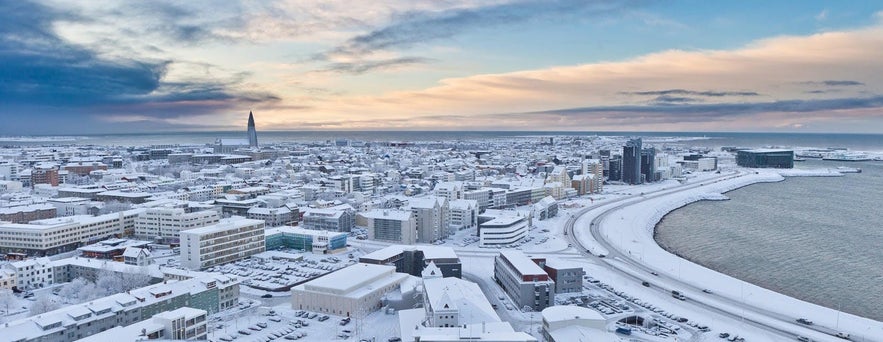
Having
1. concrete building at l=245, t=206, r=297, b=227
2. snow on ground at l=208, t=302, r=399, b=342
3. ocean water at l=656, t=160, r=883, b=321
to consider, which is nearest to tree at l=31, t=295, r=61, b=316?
snow on ground at l=208, t=302, r=399, b=342

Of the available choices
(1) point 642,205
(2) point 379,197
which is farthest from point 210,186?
(1) point 642,205

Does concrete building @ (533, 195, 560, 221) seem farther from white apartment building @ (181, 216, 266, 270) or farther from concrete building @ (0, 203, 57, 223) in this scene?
concrete building @ (0, 203, 57, 223)

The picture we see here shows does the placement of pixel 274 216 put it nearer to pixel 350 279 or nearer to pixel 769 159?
pixel 350 279

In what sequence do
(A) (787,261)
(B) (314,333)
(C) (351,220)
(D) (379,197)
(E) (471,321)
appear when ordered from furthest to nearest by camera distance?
(D) (379,197)
(C) (351,220)
(A) (787,261)
(B) (314,333)
(E) (471,321)

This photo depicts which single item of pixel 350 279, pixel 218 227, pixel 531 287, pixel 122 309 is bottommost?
pixel 531 287

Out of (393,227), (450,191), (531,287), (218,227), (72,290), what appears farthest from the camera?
(450,191)

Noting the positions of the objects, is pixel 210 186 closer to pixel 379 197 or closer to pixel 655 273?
pixel 379 197

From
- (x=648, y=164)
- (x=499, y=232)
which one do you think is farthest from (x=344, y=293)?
(x=648, y=164)
